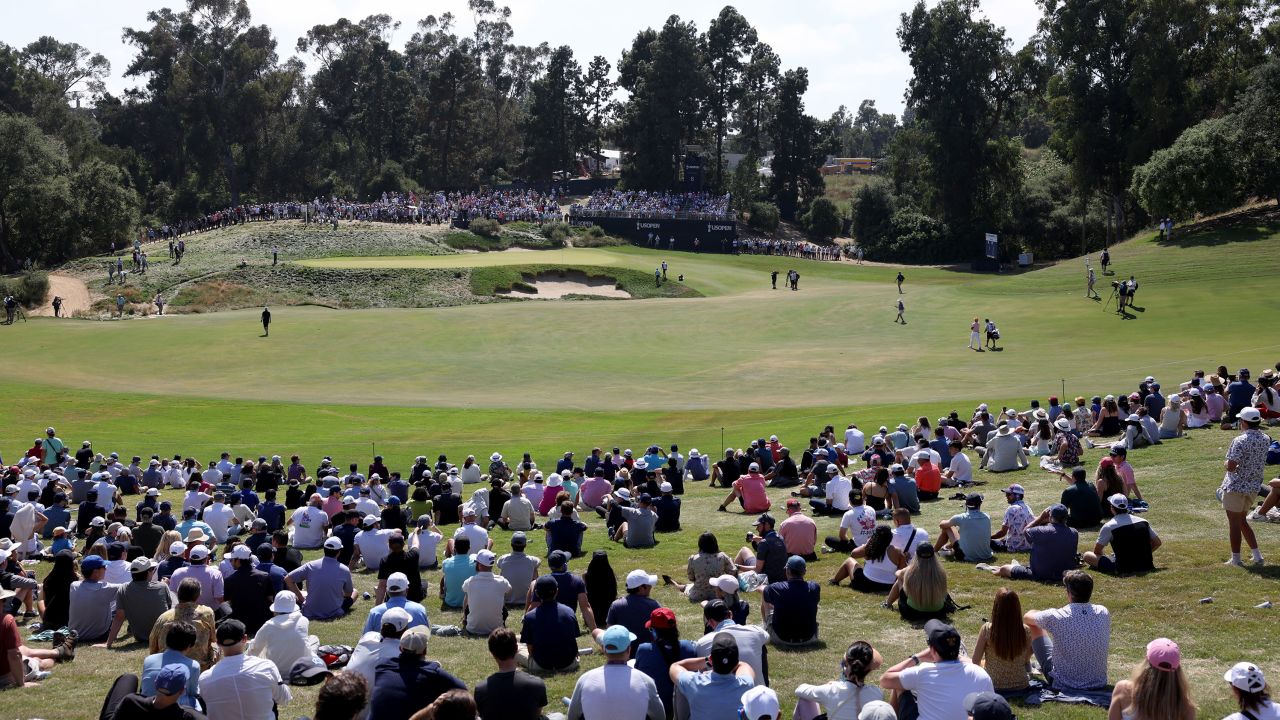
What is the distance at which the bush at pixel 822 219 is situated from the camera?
374 ft

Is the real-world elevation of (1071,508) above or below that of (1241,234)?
below

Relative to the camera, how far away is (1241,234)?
220ft

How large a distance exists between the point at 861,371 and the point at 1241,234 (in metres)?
34.1

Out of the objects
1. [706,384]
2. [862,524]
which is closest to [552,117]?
[706,384]

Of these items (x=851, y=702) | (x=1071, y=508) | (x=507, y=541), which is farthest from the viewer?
(x=507, y=541)

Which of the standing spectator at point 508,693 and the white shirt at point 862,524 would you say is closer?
the standing spectator at point 508,693

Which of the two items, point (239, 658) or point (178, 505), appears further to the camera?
point (178, 505)

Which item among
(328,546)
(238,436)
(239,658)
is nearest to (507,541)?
(328,546)

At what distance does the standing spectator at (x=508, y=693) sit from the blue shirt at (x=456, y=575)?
5.94 meters

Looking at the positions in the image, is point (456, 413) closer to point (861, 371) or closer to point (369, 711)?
point (861, 371)

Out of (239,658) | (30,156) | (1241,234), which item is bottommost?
(239,658)

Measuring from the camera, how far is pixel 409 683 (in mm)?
8875

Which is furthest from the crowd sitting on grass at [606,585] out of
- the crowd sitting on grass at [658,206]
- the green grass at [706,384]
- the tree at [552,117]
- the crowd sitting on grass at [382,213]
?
the tree at [552,117]

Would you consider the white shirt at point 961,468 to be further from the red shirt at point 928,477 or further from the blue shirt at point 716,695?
the blue shirt at point 716,695
